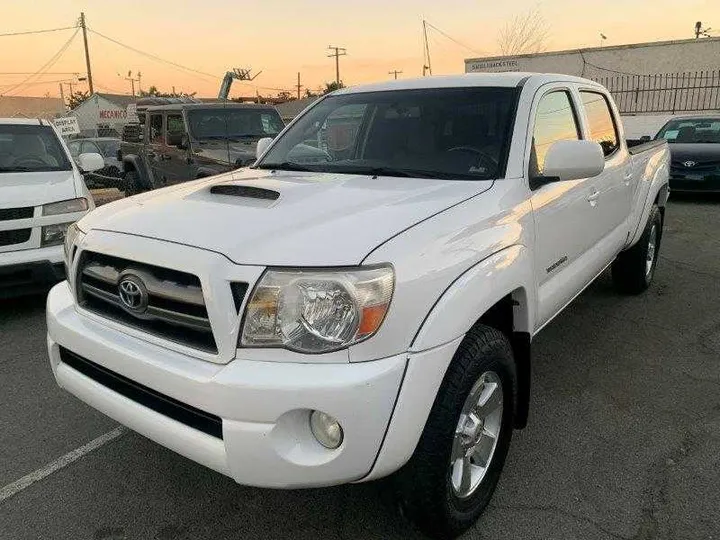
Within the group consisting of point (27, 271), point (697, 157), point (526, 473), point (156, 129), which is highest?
point (156, 129)

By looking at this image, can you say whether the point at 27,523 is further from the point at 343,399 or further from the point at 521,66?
the point at 521,66

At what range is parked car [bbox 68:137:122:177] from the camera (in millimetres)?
13336

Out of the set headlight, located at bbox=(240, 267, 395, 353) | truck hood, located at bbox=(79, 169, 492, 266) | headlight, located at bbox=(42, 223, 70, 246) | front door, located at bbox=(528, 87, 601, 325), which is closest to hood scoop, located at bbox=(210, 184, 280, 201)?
truck hood, located at bbox=(79, 169, 492, 266)

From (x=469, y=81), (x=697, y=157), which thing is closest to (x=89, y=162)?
(x=469, y=81)

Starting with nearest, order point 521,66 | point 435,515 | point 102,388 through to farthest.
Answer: point 435,515, point 102,388, point 521,66

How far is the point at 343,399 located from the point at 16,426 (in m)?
2.38

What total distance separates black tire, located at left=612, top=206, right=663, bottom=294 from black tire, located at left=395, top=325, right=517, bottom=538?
10.7 feet

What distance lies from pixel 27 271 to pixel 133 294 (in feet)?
10.7

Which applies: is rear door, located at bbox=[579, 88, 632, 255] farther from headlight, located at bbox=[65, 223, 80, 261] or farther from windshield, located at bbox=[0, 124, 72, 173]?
windshield, located at bbox=[0, 124, 72, 173]

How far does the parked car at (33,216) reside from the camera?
4.81m

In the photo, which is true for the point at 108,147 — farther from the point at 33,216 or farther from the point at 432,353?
the point at 432,353

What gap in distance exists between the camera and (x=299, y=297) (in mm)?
1843

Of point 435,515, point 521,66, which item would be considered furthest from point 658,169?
point 521,66

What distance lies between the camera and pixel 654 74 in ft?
65.5
